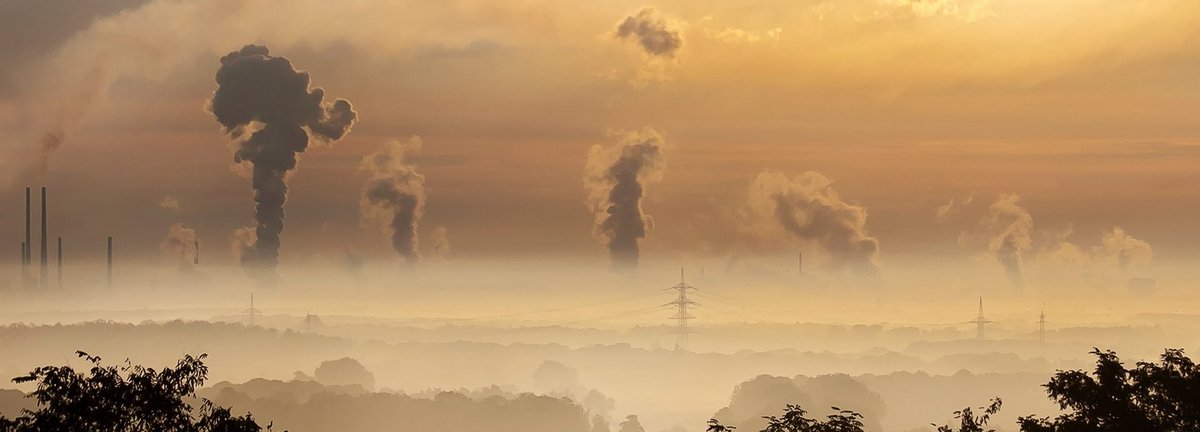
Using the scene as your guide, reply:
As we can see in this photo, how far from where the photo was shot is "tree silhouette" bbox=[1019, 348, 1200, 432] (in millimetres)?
33562

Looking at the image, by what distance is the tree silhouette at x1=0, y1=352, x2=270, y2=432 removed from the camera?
27.7 metres

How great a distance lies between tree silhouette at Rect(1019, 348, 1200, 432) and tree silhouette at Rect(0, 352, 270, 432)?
18.4 metres

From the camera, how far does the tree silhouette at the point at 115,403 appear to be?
91.0 feet

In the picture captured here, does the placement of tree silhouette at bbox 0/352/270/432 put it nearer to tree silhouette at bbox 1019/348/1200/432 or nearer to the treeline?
the treeline

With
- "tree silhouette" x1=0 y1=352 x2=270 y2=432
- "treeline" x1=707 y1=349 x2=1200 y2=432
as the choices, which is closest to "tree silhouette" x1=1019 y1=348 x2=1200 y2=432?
"treeline" x1=707 y1=349 x2=1200 y2=432

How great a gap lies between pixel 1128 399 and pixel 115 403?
22.0 metres

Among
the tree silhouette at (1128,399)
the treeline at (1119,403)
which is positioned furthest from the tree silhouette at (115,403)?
the tree silhouette at (1128,399)

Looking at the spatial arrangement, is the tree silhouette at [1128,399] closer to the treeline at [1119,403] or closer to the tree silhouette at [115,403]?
the treeline at [1119,403]

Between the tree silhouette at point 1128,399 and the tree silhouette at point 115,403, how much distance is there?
18.4m

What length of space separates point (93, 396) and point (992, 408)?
2035 centimetres

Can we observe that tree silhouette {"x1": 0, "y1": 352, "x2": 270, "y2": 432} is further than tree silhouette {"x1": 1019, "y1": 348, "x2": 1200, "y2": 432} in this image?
No

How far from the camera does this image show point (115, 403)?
28.2m

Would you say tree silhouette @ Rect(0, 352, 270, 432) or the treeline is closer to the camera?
tree silhouette @ Rect(0, 352, 270, 432)

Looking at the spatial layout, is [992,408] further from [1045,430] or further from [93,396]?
[93,396]
